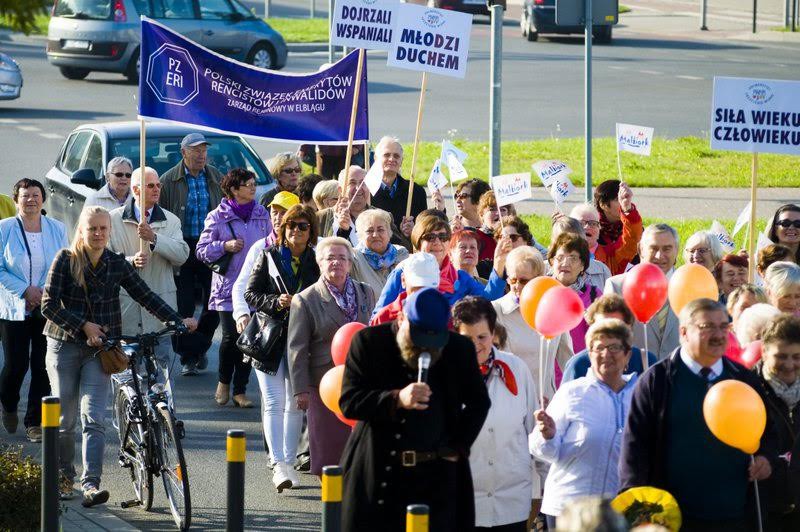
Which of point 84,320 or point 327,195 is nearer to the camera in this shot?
point 84,320

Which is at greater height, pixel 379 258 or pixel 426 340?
pixel 379 258

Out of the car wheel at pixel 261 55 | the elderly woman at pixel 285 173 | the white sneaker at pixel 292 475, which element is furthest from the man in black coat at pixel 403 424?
the car wheel at pixel 261 55

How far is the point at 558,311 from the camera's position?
752 cm

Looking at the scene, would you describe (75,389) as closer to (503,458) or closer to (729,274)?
(503,458)

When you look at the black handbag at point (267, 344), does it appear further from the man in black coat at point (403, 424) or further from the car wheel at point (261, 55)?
the car wheel at point (261, 55)

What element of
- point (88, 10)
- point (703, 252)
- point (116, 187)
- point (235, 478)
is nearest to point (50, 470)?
point (235, 478)

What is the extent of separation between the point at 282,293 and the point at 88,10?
802 inches

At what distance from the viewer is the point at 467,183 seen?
38.1 feet

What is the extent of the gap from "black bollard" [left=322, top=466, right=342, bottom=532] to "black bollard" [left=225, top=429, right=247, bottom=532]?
79cm

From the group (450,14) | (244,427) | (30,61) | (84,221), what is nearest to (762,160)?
(450,14)

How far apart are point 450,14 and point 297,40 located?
2523 centimetres

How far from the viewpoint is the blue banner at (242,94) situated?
11.6 metres

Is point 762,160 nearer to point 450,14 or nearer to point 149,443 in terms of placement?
point 450,14

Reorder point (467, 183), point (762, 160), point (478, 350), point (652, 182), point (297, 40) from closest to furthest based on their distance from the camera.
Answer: point (478, 350) < point (467, 183) < point (652, 182) < point (762, 160) < point (297, 40)
